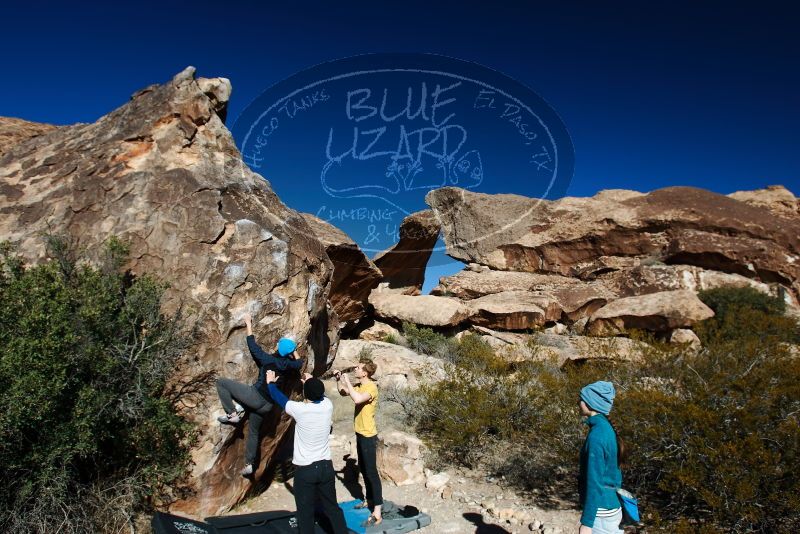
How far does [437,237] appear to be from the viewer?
19984mm

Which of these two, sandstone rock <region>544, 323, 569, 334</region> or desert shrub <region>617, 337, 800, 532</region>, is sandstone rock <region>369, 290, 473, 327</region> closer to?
sandstone rock <region>544, 323, 569, 334</region>

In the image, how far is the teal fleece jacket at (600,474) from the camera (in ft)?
9.46

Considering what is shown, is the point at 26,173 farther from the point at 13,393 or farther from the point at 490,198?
the point at 490,198

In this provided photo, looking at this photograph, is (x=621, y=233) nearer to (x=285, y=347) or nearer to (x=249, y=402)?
(x=285, y=347)

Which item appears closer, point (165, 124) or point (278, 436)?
point (278, 436)

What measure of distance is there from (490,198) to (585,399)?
20152 mm

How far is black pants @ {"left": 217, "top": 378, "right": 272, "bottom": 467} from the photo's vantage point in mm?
4352

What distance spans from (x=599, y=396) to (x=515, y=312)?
48.1 ft

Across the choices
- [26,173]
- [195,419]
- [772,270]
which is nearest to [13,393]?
[195,419]

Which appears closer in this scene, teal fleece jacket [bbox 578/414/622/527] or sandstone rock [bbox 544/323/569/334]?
teal fleece jacket [bbox 578/414/622/527]


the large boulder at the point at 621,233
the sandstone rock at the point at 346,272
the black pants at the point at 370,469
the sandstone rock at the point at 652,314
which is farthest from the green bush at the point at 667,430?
the large boulder at the point at 621,233

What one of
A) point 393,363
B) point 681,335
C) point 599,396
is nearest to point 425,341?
point 393,363

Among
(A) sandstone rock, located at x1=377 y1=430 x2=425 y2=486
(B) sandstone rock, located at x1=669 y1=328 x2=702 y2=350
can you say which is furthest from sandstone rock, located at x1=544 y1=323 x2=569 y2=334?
(A) sandstone rock, located at x1=377 y1=430 x2=425 y2=486

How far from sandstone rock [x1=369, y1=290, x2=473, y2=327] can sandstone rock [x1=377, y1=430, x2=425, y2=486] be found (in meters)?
10.7
